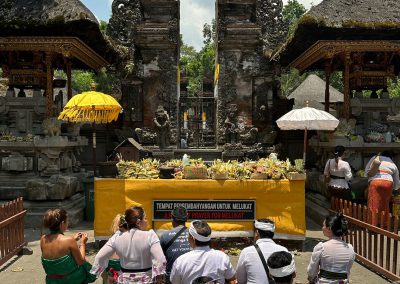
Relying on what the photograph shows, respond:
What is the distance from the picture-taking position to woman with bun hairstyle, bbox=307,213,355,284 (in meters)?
5.00

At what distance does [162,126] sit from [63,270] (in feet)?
39.7

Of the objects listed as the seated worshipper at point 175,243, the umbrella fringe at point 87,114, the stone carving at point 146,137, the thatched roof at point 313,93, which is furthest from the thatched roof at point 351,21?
the thatched roof at point 313,93

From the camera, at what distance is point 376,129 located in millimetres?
12805

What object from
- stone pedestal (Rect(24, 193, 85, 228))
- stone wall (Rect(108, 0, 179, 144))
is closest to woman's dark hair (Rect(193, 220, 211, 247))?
stone pedestal (Rect(24, 193, 85, 228))

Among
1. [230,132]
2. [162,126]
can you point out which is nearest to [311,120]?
[230,132]

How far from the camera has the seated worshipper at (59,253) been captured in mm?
4723

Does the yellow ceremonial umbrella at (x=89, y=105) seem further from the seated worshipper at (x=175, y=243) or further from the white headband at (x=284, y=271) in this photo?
the white headband at (x=284, y=271)

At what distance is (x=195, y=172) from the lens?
908 cm

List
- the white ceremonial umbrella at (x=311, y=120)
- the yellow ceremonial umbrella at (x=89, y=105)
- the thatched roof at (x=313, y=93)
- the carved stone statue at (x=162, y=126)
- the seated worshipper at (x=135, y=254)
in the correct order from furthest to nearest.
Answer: the thatched roof at (x=313, y=93) → the carved stone statue at (x=162, y=126) → the yellow ceremonial umbrella at (x=89, y=105) → the white ceremonial umbrella at (x=311, y=120) → the seated worshipper at (x=135, y=254)

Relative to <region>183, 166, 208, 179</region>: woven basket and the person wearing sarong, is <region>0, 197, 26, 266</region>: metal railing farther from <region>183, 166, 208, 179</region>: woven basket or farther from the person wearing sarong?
the person wearing sarong

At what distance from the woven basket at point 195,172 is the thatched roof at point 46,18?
546 cm

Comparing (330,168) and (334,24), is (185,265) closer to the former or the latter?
(330,168)

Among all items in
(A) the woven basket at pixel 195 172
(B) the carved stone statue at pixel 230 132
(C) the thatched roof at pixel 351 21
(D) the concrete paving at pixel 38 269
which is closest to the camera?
(D) the concrete paving at pixel 38 269

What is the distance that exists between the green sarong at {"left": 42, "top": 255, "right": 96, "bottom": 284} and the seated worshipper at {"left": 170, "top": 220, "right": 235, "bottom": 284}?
1.21 meters
